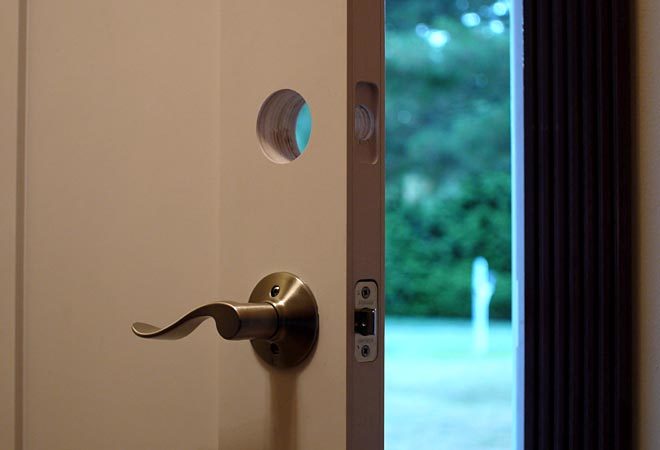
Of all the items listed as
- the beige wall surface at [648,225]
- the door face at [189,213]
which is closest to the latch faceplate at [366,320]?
the door face at [189,213]

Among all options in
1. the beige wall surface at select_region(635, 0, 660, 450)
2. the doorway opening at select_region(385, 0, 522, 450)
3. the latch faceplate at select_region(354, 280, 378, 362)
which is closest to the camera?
the latch faceplate at select_region(354, 280, 378, 362)

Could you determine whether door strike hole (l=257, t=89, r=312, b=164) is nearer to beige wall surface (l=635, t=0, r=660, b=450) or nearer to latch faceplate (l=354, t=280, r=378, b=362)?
latch faceplate (l=354, t=280, r=378, b=362)

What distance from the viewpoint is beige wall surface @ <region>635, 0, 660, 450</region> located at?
4.04 ft

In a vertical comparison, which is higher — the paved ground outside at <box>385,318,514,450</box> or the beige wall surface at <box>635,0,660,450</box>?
the beige wall surface at <box>635,0,660,450</box>

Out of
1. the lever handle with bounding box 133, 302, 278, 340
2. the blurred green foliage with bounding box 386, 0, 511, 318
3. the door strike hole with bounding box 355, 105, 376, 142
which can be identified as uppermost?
the blurred green foliage with bounding box 386, 0, 511, 318

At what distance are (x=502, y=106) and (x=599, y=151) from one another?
5.30 metres

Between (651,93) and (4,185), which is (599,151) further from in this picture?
(4,185)

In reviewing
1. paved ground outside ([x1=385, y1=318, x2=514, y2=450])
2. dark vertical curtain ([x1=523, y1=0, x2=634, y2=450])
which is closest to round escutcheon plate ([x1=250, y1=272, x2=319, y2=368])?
dark vertical curtain ([x1=523, y1=0, x2=634, y2=450])

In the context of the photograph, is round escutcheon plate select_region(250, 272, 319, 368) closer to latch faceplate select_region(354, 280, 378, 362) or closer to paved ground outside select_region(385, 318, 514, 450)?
latch faceplate select_region(354, 280, 378, 362)

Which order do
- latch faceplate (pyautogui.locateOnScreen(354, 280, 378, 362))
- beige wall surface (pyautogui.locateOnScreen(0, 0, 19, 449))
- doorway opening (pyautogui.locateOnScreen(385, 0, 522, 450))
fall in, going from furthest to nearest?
doorway opening (pyautogui.locateOnScreen(385, 0, 522, 450)) → beige wall surface (pyautogui.locateOnScreen(0, 0, 19, 449)) → latch faceplate (pyautogui.locateOnScreen(354, 280, 378, 362))

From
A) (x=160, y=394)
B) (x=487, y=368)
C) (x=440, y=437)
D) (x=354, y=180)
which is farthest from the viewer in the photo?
(x=487, y=368)

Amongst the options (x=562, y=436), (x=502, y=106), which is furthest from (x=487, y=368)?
(x=562, y=436)

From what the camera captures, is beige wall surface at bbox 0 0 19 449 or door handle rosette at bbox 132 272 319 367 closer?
door handle rosette at bbox 132 272 319 367

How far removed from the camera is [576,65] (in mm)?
1312
